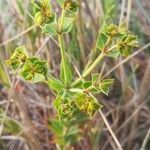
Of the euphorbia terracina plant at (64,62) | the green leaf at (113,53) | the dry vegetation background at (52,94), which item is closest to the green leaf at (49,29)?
the euphorbia terracina plant at (64,62)

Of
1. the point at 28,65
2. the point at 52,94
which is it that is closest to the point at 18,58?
the point at 28,65

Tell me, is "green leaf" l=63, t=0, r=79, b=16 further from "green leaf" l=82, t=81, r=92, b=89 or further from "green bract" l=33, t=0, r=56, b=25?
"green leaf" l=82, t=81, r=92, b=89

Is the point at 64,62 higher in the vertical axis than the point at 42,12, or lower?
lower

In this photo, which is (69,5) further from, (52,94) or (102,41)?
(52,94)

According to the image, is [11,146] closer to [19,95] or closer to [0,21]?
[19,95]

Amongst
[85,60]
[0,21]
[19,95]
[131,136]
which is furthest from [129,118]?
[0,21]

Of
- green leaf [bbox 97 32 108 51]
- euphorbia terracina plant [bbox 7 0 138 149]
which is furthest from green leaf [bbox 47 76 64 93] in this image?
green leaf [bbox 97 32 108 51]

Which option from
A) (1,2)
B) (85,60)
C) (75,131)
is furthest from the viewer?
(1,2)

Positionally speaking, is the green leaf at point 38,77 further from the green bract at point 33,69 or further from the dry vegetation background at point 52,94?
the dry vegetation background at point 52,94
